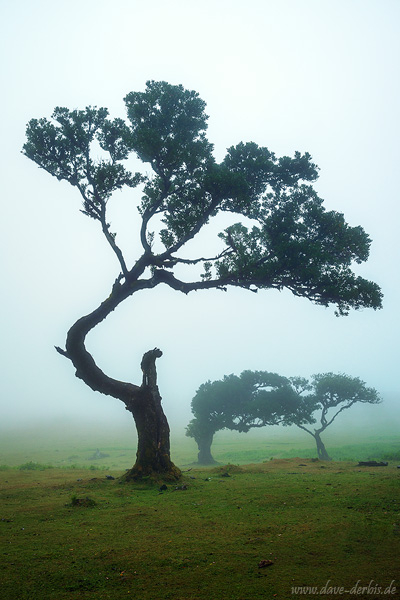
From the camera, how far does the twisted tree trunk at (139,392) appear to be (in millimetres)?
16469

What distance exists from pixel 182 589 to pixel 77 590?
5.65 feet

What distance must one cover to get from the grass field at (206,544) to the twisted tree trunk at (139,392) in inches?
115

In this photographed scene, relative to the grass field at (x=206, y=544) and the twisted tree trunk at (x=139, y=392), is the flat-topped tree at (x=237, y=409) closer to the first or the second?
the twisted tree trunk at (x=139, y=392)

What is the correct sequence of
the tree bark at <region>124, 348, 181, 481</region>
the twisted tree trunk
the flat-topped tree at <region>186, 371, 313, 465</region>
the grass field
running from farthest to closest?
the flat-topped tree at <region>186, 371, 313, 465</region> < the twisted tree trunk < the tree bark at <region>124, 348, 181, 481</region> < the grass field

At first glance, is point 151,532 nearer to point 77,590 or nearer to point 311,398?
point 77,590

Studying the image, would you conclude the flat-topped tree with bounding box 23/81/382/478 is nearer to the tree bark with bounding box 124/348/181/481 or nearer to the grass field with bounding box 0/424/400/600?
the tree bark with bounding box 124/348/181/481

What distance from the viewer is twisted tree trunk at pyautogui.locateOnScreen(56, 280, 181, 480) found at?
16469mm

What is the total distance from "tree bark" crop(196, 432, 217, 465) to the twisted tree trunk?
28.0 meters

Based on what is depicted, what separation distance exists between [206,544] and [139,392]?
1047 centimetres

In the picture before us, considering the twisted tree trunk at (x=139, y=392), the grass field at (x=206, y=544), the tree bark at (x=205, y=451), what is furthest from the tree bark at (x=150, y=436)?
the tree bark at (x=205, y=451)

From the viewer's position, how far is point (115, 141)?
18750 millimetres

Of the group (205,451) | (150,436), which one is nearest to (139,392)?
(150,436)

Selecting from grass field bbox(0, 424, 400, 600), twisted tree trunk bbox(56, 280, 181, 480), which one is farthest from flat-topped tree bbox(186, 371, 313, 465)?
grass field bbox(0, 424, 400, 600)

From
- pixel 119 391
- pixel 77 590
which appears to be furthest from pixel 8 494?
pixel 77 590
